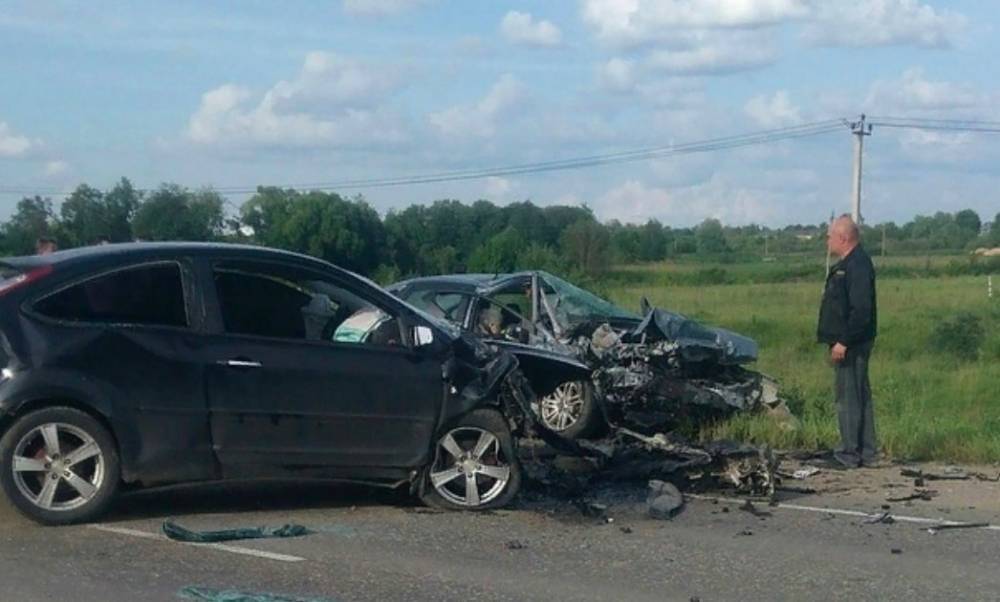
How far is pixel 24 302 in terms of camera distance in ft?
28.5

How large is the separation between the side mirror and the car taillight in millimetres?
2255

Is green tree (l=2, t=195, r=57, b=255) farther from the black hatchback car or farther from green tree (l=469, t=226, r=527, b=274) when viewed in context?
the black hatchback car

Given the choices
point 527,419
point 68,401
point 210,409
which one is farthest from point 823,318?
point 68,401

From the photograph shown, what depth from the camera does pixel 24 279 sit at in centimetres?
880

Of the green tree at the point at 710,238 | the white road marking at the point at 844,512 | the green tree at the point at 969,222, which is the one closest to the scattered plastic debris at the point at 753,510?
the white road marking at the point at 844,512

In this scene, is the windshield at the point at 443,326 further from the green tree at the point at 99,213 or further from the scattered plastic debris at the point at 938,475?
the green tree at the point at 99,213

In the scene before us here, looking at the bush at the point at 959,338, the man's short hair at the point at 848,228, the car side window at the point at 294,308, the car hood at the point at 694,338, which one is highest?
the man's short hair at the point at 848,228

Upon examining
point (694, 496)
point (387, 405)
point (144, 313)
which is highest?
point (144, 313)

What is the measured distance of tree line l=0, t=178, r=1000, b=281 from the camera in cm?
2256

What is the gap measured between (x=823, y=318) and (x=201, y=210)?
13.5 meters

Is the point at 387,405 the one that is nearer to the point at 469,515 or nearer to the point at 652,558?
the point at 469,515

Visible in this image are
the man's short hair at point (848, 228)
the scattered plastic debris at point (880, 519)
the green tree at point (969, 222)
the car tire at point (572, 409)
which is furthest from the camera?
the green tree at point (969, 222)

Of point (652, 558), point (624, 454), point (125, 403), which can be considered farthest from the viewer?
point (624, 454)

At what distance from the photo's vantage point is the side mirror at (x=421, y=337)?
9461 millimetres
